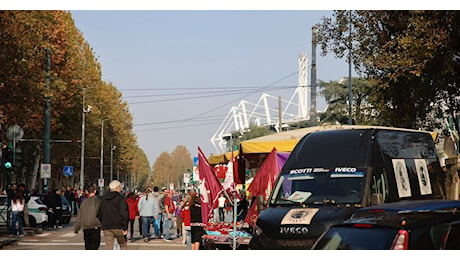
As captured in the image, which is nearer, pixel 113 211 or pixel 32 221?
pixel 113 211

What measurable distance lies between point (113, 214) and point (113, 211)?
6 cm

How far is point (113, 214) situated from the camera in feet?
49.3

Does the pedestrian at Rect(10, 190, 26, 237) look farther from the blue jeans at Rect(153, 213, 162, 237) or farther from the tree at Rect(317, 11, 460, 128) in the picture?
the tree at Rect(317, 11, 460, 128)

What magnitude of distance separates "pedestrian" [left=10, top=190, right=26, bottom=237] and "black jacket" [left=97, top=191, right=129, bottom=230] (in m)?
12.5

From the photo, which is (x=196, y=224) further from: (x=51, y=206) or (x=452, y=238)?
(x=51, y=206)

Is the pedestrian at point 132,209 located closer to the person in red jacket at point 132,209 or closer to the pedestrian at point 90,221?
the person in red jacket at point 132,209

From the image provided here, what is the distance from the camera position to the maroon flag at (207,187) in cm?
1628

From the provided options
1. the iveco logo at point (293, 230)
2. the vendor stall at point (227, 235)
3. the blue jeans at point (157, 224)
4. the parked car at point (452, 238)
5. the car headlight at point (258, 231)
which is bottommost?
the blue jeans at point (157, 224)

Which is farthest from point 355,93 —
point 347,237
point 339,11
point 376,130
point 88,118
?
point 347,237

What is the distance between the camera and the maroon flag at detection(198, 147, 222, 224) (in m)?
16.3

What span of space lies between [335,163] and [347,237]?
6127 millimetres

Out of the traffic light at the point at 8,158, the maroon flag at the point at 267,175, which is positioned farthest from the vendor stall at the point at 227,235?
the traffic light at the point at 8,158

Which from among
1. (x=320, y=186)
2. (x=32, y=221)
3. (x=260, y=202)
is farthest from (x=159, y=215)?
(x=320, y=186)

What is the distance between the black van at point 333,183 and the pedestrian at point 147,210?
38.8ft
